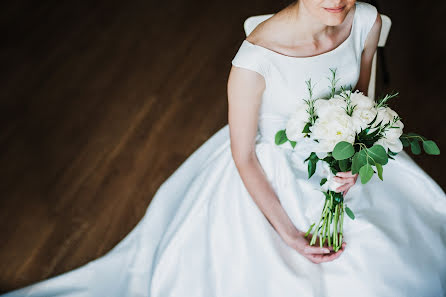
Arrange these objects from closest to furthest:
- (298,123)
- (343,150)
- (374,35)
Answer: (343,150) → (298,123) → (374,35)

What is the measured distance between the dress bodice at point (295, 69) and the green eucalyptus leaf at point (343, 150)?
27 cm

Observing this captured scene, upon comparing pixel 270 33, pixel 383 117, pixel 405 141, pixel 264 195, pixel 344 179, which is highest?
pixel 270 33

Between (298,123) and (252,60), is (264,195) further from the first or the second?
(252,60)

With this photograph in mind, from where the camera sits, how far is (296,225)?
4.56ft

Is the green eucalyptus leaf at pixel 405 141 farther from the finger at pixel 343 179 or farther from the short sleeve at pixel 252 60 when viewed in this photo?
the short sleeve at pixel 252 60

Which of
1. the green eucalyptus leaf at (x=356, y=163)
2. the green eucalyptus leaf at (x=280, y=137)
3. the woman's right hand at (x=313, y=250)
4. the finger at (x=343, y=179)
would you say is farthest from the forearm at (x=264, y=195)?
the green eucalyptus leaf at (x=356, y=163)

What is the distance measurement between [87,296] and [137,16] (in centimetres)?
232

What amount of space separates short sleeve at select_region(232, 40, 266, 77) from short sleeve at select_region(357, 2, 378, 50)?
382mm

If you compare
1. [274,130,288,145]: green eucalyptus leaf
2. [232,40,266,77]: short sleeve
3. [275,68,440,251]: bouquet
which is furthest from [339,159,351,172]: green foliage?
[232,40,266,77]: short sleeve

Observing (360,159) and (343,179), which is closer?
(360,159)

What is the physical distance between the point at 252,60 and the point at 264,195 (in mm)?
434

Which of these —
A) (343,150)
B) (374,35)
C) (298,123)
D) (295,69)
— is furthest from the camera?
(374,35)

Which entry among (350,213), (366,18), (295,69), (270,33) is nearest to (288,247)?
(350,213)

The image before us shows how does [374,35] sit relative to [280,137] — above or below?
above
